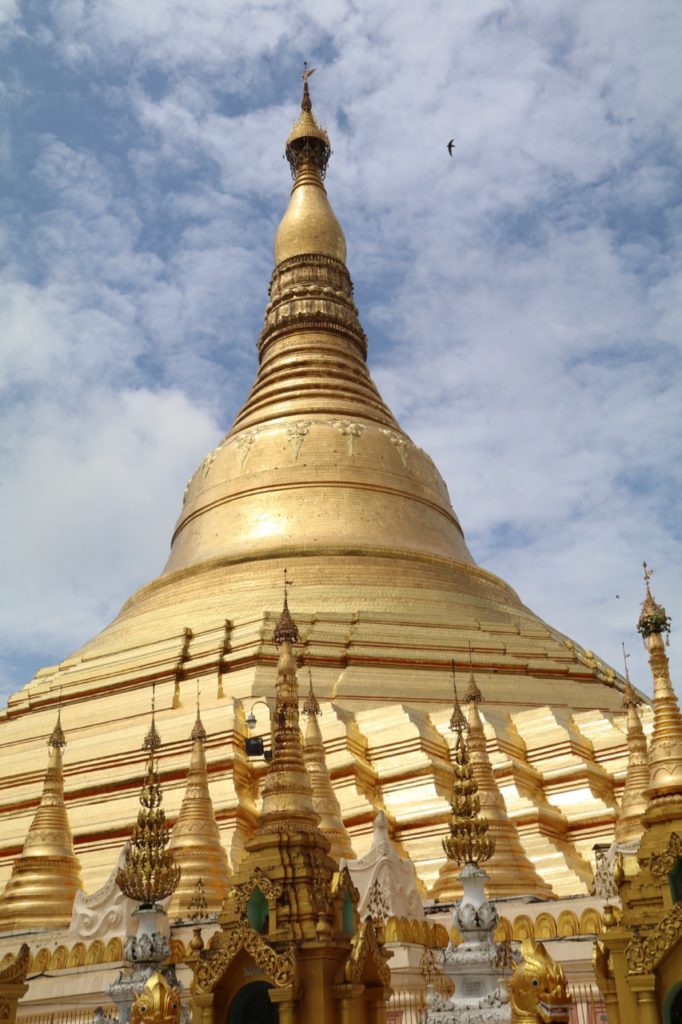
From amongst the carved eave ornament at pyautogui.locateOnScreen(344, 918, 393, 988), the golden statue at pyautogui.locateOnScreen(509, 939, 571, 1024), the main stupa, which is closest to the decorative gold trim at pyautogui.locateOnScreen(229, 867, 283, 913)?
the carved eave ornament at pyautogui.locateOnScreen(344, 918, 393, 988)

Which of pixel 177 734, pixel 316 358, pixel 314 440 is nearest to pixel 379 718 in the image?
pixel 177 734

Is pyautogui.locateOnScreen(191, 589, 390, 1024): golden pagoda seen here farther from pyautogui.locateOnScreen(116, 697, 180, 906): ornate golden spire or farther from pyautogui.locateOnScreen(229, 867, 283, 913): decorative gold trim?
pyautogui.locateOnScreen(116, 697, 180, 906): ornate golden spire

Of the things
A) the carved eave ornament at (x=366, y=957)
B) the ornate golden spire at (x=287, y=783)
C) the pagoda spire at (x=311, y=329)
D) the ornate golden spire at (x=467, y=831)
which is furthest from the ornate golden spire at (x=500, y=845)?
the pagoda spire at (x=311, y=329)

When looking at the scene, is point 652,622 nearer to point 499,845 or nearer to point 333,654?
point 499,845

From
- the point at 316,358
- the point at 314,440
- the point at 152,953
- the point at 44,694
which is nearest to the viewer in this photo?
the point at 152,953

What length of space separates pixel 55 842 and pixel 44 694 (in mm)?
7650

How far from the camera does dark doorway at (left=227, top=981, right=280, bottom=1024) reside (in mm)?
6266

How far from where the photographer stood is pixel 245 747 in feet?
53.6

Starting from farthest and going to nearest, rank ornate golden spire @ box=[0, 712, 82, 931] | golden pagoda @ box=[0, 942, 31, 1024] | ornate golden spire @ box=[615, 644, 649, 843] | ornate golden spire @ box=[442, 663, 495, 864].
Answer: ornate golden spire @ box=[0, 712, 82, 931] → ornate golden spire @ box=[615, 644, 649, 843] → ornate golden spire @ box=[442, 663, 495, 864] → golden pagoda @ box=[0, 942, 31, 1024]

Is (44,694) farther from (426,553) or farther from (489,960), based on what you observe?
(489,960)

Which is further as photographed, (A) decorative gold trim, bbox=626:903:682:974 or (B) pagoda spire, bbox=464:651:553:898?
(B) pagoda spire, bbox=464:651:553:898

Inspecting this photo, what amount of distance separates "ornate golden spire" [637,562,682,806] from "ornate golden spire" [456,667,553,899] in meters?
3.97

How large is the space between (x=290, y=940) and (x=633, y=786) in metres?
7.74

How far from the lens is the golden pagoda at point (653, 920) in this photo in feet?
20.6
